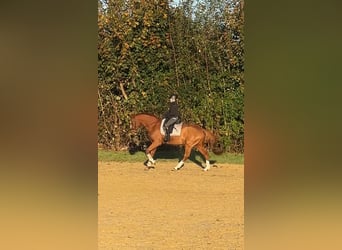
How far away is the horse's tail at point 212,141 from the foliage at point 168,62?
54 millimetres

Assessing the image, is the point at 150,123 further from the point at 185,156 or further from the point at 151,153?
the point at 185,156

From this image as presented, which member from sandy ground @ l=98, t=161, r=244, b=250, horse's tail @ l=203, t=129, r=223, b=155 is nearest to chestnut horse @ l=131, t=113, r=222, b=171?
horse's tail @ l=203, t=129, r=223, b=155

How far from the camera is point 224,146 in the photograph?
174 inches

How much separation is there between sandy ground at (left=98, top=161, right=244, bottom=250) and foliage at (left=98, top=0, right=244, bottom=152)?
13.0 inches

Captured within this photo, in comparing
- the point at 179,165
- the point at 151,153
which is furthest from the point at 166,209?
the point at 151,153

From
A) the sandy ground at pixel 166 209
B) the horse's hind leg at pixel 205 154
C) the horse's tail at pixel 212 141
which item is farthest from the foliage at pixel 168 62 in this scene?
the sandy ground at pixel 166 209

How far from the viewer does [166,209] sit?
4.50m
